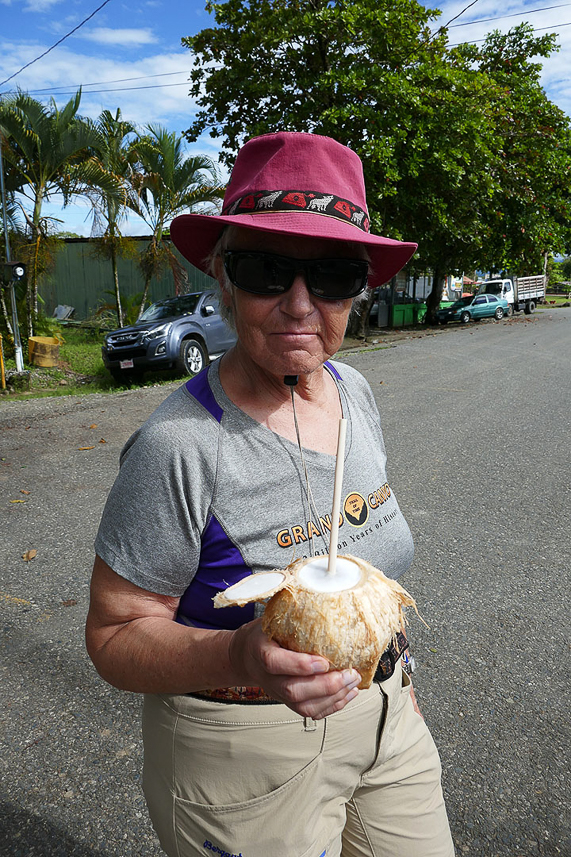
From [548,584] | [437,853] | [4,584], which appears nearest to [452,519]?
[548,584]

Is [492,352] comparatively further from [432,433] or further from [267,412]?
[267,412]

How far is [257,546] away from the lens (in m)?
1.38

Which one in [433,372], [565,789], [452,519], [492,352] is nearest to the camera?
[565,789]

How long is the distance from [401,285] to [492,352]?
14.8 meters

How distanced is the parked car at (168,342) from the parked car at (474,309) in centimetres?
1831

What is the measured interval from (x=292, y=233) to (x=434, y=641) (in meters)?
2.84

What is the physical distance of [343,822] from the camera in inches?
58.1

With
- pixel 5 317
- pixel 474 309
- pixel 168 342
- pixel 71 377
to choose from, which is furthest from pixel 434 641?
pixel 474 309

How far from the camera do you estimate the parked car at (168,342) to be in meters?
12.6

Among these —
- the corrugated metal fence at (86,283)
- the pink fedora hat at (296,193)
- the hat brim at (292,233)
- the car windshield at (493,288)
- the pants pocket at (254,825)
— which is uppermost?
the corrugated metal fence at (86,283)

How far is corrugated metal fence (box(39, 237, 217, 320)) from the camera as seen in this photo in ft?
89.8

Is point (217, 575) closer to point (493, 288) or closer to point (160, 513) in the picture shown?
point (160, 513)

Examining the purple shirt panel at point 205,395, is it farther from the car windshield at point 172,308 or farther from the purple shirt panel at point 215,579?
the car windshield at point 172,308

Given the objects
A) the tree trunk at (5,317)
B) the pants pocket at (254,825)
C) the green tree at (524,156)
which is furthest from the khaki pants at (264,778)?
the green tree at (524,156)
